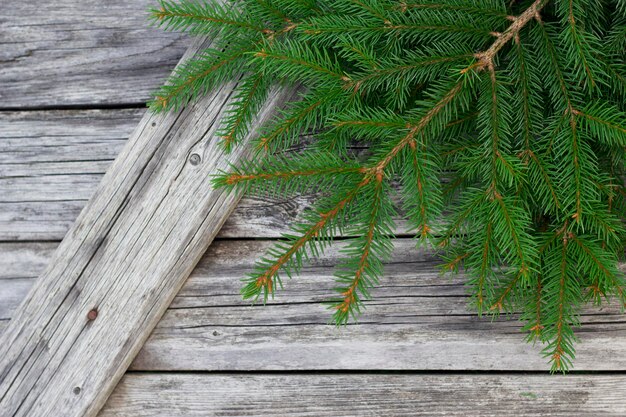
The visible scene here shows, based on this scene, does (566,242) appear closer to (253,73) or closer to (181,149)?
(253,73)

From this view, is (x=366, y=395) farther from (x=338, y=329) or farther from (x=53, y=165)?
(x=53, y=165)

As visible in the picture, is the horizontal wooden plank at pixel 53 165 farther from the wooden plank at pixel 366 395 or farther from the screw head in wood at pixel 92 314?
the wooden plank at pixel 366 395

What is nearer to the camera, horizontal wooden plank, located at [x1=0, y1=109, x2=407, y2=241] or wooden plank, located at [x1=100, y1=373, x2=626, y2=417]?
wooden plank, located at [x1=100, y1=373, x2=626, y2=417]

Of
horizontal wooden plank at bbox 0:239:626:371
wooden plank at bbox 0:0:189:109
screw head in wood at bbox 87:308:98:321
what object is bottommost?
screw head in wood at bbox 87:308:98:321

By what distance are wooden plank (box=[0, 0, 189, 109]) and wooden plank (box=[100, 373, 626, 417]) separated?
715 millimetres

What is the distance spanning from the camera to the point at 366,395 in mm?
1292

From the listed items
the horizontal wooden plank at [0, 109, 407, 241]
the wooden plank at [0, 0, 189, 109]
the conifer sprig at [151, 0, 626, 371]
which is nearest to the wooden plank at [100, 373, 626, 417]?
the conifer sprig at [151, 0, 626, 371]

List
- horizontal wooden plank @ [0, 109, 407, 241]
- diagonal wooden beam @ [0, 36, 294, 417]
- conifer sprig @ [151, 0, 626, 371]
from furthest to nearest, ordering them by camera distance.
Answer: horizontal wooden plank @ [0, 109, 407, 241]
diagonal wooden beam @ [0, 36, 294, 417]
conifer sprig @ [151, 0, 626, 371]

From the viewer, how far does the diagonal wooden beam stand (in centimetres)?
124

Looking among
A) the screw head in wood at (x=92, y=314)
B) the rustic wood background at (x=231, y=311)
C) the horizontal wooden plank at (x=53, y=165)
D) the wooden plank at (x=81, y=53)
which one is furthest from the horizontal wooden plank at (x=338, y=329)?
the wooden plank at (x=81, y=53)

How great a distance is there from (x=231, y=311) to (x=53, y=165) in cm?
59

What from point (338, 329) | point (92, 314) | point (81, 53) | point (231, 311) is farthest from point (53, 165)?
point (338, 329)

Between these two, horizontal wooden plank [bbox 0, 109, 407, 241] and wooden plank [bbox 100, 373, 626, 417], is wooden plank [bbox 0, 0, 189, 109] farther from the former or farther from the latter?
wooden plank [bbox 100, 373, 626, 417]

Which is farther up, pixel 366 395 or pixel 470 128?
pixel 470 128
